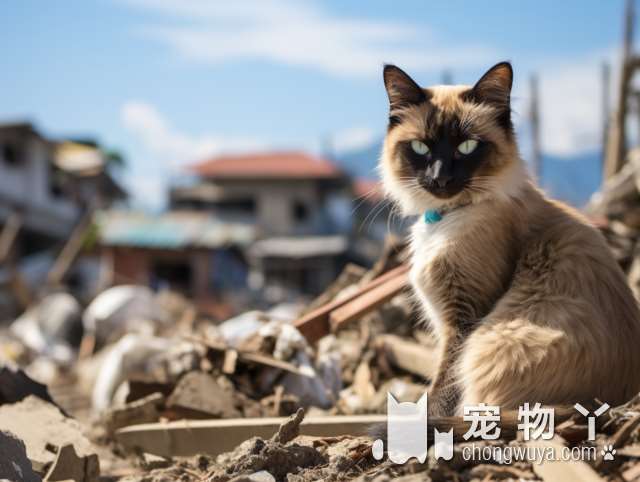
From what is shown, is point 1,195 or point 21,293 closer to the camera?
point 21,293

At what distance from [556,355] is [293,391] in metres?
2.83

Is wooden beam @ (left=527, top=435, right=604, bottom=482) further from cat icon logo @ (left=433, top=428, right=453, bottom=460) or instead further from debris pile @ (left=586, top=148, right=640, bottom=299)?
debris pile @ (left=586, top=148, right=640, bottom=299)

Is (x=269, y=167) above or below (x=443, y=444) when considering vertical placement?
below

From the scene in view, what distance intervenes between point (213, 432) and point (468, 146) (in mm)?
2487

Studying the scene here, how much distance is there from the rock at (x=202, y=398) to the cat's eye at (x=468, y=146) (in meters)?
2.67

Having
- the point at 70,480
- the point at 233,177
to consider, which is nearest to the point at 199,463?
the point at 70,480

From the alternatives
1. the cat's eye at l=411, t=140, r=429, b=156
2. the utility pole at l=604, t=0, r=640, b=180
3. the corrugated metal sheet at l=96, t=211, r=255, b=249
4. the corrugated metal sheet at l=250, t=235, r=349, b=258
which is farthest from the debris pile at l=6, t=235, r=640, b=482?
the corrugated metal sheet at l=250, t=235, r=349, b=258

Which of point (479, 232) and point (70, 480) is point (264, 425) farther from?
point (479, 232)

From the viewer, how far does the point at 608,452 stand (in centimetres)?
270

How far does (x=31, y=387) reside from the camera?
5.04m

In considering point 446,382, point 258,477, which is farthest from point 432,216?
point 258,477

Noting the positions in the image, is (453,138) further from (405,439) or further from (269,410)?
(269,410)

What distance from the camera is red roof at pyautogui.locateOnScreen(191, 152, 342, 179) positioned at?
3622 cm

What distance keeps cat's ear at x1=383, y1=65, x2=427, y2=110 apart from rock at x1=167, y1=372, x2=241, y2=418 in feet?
8.42
